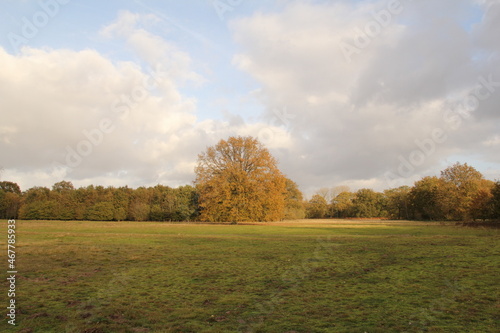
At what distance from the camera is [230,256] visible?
15.6 meters

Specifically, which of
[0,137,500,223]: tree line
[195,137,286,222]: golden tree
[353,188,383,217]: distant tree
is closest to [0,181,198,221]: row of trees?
[0,137,500,223]: tree line

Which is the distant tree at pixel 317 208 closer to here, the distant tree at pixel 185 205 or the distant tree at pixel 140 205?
the distant tree at pixel 185 205

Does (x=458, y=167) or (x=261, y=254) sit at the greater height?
(x=458, y=167)

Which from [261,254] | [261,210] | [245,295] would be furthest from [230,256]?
[261,210]

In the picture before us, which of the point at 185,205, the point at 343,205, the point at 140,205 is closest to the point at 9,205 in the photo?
the point at 140,205

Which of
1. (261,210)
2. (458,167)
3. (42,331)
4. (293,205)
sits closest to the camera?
(42,331)

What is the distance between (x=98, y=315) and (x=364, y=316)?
527cm

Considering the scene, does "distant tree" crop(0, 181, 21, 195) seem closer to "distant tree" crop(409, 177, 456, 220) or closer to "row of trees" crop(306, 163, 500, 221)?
"row of trees" crop(306, 163, 500, 221)

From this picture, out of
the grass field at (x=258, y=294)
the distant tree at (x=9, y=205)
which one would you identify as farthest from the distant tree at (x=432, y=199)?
the distant tree at (x=9, y=205)

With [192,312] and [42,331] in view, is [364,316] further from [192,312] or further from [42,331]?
[42,331]

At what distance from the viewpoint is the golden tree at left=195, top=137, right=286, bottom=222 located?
56.6 m

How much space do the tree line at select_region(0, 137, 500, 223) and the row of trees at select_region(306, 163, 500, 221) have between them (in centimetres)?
15

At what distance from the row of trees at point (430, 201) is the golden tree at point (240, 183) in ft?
103

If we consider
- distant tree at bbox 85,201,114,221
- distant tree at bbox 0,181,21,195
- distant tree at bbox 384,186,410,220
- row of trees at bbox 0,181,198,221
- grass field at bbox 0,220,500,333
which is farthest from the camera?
distant tree at bbox 0,181,21,195
